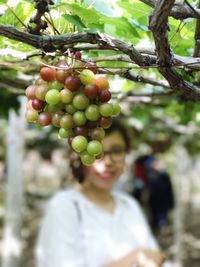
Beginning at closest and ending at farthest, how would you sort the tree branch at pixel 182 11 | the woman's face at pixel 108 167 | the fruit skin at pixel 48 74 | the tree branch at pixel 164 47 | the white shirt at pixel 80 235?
the tree branch at pixel 164 47, the tree branch at pixel 182 11, the fruit skin at pixel 48 74, the white shirt at pixel 80 235, the woman's face at pixel 108 167

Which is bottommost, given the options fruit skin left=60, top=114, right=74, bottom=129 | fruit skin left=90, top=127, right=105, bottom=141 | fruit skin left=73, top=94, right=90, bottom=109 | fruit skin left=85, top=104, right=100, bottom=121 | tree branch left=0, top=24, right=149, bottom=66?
fruit skin left=90, top=127, right=105, bottom=141

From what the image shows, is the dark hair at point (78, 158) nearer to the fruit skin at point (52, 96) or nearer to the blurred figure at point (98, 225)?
the blurred figure at point (98, 225)

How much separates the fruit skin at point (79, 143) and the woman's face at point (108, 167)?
1.42 metres

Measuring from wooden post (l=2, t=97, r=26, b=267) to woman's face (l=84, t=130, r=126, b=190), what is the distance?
1.41 meters

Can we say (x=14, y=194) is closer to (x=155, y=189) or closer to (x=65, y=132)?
(x=155, y=189)

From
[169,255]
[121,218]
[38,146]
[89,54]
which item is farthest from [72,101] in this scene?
[169,255]

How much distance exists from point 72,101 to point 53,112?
0.05 m

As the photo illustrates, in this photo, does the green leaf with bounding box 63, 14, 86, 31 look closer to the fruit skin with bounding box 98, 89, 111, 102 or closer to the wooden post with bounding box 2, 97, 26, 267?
the fruit skin with bounding box 98, 89, 111, 102

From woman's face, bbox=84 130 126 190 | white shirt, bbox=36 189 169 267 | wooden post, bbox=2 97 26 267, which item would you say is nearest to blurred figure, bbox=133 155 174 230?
wooden post, bbox=2 97 26 267

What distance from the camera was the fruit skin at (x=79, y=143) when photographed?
36.6 inches

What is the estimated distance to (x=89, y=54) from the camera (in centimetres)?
137

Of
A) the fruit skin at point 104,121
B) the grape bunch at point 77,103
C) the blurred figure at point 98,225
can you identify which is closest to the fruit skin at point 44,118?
the grape bunch at point 77,103

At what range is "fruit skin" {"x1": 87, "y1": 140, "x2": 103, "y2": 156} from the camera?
930 mm

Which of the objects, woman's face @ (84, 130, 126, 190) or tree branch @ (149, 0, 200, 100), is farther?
woman's face @ (84, 130, 126, 190)
